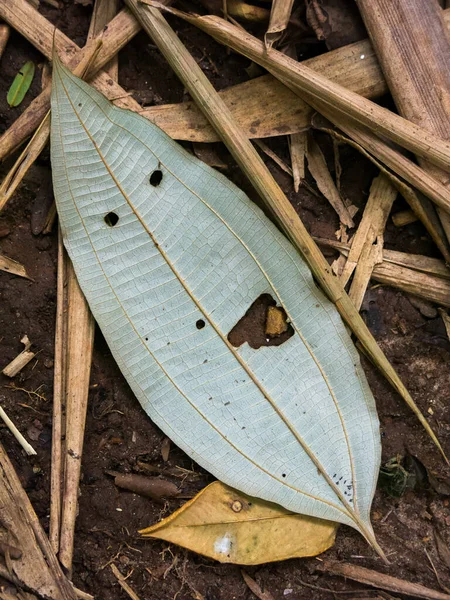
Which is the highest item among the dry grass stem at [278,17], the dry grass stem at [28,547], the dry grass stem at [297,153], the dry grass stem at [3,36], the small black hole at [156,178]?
the dry grass stem at [3,36]

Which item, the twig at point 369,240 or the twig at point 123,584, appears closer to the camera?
the twig at point 123,584

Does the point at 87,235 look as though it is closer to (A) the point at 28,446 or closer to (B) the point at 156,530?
(A) the point at 28,446

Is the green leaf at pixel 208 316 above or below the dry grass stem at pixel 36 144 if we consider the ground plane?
below

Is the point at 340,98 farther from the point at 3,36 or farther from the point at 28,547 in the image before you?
the point at 28,547

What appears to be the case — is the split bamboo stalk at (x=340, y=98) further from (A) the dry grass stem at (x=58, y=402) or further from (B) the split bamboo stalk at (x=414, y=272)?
(A) the dry grass stem at (x=58, y=402)

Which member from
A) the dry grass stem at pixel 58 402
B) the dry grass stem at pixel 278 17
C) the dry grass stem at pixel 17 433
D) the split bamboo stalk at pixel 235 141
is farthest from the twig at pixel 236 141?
the dry grass stem at pixel 17 433

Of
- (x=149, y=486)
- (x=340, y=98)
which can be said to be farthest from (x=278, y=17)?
(x=149, y=486)

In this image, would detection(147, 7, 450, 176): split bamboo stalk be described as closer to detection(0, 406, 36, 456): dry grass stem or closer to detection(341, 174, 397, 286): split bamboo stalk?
detection(341, 174, 397, 286): split bamboo stalk

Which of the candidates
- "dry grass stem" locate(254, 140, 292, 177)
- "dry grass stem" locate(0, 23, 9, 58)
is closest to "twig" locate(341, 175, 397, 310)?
"dry grass stem" locate(254, 140, 292, 177)
